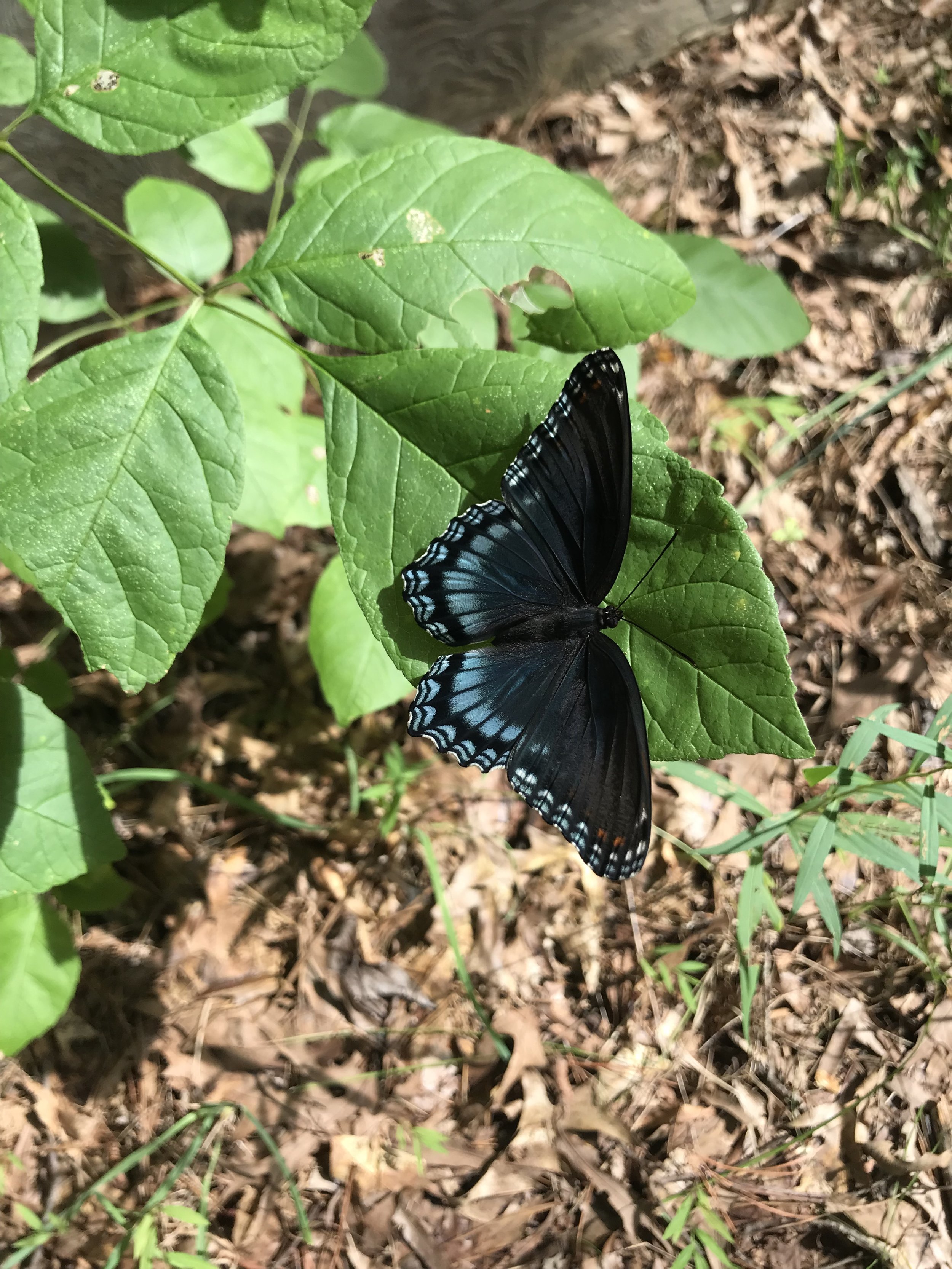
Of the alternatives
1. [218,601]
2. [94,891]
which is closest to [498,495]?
[218,601]

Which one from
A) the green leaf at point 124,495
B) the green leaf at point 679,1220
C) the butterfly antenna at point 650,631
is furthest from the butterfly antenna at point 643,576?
the green leaf at point 679,1220

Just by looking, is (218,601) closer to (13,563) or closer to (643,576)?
(13,563)

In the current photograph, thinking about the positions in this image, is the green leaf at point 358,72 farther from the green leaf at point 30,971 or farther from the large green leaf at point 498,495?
the green leaf at point 30,971

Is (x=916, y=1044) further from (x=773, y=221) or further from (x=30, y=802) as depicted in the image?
(x=773, y=221)

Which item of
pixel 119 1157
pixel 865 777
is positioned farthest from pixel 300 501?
pixel 119 1157

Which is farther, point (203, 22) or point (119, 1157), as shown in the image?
point (119, 1157)

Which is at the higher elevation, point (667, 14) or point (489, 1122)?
point (667, 14)

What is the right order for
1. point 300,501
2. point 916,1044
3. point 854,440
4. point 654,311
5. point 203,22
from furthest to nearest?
point 854,440 < point 916,1044 < point 300,501 < point 654,311 < point 203,22
